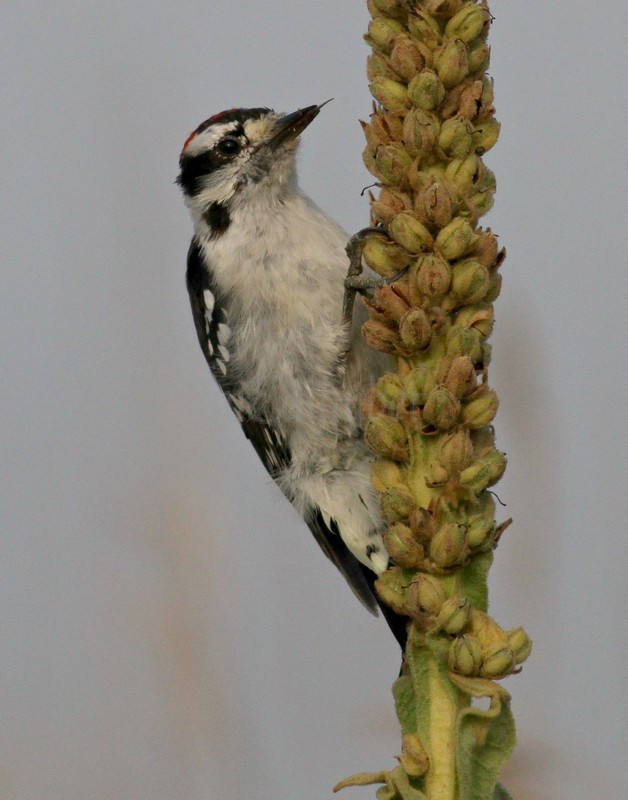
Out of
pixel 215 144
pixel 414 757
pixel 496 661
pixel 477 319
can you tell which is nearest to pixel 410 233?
pixel 477 319

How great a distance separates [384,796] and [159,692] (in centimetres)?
139

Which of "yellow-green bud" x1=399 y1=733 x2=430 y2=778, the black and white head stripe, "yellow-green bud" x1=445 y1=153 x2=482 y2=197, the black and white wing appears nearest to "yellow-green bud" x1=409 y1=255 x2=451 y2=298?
"yellow-green bud" x1=445 y1=153 x2=482 y2=197

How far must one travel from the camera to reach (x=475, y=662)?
1.26 meters

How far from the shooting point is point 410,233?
151 centimetres

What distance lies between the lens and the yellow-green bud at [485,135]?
1.53 m

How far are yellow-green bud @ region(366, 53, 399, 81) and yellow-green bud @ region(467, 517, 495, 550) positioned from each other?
0.68 metres

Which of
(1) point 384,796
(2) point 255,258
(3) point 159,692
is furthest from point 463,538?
(2) point 255,258

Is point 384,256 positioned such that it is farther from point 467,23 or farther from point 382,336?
point 467,23

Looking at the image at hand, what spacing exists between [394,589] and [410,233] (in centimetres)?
53

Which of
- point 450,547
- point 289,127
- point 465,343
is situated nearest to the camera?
point 450,547

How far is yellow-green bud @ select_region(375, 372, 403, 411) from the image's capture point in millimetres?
1517

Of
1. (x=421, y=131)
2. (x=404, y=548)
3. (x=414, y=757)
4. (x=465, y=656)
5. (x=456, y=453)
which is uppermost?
(x=421, y=131)

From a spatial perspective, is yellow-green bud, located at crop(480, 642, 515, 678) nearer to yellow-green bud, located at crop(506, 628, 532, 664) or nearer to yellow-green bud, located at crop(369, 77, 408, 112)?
yellow-green bud, located at crop(506, 628, 532, 664)

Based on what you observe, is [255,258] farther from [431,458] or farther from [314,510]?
[431,458]
